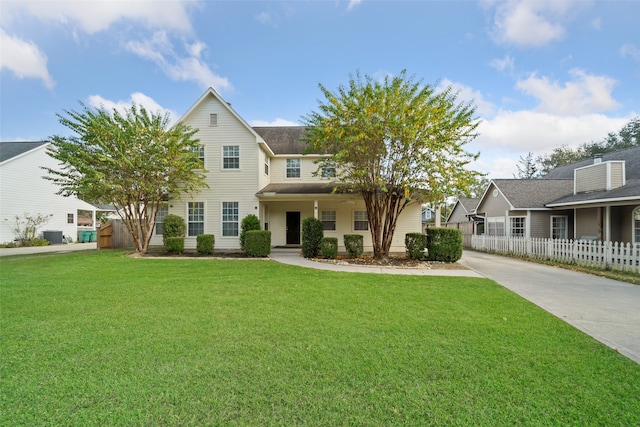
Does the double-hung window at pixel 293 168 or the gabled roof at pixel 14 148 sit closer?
the double-hung window at pixel 293 168

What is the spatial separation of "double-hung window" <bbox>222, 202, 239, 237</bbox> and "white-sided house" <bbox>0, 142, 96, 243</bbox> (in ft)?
46.6

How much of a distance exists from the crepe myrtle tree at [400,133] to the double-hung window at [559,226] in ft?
30.0

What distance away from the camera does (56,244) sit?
22047mm

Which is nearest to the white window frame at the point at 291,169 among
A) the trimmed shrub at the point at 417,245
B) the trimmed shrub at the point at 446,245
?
the trimmed shrub at the point at 417,245

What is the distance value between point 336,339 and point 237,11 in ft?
44.6

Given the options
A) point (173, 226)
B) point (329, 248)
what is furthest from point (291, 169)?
point (173, 226)

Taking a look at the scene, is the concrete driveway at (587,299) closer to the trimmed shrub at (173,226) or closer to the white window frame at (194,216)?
the white window frame at (194,216)

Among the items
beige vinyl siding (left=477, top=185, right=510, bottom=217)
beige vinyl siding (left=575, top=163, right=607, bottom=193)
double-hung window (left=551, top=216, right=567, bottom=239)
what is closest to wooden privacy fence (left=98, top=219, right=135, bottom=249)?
beige vinyl siding (left=477, top=185, right=510, bottom=217)

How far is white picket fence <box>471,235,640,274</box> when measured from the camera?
9094 mm

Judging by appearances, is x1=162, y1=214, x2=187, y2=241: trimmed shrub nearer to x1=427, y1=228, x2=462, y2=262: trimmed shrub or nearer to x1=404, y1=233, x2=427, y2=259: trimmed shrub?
x1=404, y1=233, x2=427, y2=259: trimmed shrub

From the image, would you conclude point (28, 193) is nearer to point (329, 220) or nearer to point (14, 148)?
point (14, 148)

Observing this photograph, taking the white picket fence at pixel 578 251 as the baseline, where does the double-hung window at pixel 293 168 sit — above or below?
above

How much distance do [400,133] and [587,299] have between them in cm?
672

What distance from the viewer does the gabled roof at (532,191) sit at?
15781mm
